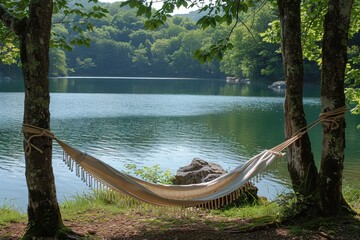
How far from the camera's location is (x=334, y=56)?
10.9 ft

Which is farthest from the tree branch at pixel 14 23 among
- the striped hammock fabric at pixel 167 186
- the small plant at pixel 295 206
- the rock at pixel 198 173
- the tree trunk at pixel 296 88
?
the rock at pixel 198 173

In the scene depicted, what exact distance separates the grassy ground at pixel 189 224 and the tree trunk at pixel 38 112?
381mm

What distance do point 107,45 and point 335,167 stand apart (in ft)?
311

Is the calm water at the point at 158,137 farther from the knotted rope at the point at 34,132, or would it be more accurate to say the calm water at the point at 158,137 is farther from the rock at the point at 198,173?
the knotted rope at the point at 34,132

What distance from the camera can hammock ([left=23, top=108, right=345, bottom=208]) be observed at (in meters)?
3.39

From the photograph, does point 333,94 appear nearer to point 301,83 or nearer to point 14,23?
point 301,83

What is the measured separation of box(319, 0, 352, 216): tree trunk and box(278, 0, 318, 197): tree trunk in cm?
21

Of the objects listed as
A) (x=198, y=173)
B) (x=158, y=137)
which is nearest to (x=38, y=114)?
(x=198, y=173)

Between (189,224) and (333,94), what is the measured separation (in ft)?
5.50

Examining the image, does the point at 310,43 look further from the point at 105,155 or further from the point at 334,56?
the point at 105,155

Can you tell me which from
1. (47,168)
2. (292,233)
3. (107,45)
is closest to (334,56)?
(292,233)

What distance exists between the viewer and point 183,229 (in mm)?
3596

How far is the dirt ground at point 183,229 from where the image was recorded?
3.18 m

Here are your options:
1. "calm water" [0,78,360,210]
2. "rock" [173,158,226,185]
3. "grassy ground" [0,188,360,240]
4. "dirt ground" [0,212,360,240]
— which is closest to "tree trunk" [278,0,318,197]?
"grassy ground" [0,188,360,240]
